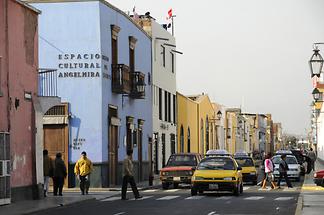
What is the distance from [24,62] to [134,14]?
24280mm

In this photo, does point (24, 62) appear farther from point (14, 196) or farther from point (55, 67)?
point (55, 67)

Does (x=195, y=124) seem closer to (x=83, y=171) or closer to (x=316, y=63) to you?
(x=83, y=171)

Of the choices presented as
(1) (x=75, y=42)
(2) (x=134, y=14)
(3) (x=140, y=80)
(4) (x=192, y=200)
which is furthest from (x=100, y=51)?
(2) (x=134, y=14)

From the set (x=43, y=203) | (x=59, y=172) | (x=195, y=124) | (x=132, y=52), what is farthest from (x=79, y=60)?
(x=195, y=124)

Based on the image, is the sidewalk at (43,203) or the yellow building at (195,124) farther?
the yellow building at (195,124)

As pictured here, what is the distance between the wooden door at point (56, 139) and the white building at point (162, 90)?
14.8m

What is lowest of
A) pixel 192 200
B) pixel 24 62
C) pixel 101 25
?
pixel 192 200

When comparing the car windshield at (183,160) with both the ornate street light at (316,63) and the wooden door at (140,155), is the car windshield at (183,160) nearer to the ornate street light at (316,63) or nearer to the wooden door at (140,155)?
the wooden door at (140,155)

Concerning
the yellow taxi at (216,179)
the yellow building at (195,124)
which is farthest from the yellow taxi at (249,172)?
the yellow building at (195,124)

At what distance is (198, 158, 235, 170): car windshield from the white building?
19.7 meters

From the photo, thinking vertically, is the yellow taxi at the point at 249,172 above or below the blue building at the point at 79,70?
below

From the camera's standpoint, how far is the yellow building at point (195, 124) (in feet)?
199

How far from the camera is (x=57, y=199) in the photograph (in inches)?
1022

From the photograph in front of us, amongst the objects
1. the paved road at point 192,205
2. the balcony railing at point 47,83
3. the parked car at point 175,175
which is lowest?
the paved road at point 192,205
